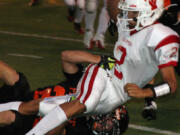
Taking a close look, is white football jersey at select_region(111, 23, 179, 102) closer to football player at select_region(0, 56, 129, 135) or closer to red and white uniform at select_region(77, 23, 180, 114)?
red and white uniform at select_region(77, 23, 180, 114)

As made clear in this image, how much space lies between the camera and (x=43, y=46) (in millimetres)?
8570

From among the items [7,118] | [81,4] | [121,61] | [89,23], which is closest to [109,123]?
[121,61]

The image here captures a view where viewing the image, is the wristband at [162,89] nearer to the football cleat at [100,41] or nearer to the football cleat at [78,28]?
the football cleat at [100,41]

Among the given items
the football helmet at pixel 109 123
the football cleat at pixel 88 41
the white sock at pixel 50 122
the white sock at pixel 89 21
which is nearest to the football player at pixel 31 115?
the football helmet at pixel 109 123

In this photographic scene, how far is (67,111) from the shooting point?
3.95 m

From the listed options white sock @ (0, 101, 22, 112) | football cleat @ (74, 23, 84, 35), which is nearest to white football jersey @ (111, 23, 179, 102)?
white sock @ (0, 101, 22, 112)

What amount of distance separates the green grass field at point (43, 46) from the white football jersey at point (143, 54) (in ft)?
2.91

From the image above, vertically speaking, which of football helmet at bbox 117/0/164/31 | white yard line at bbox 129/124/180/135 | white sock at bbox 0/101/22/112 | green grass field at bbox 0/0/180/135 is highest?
football helmet at bbox 117/0/164/31

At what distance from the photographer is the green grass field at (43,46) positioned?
5.45 meters

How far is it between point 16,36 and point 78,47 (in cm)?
136

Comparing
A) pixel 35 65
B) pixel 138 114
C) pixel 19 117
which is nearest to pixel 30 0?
pixel 35 65

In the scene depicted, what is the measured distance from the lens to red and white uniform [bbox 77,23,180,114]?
3.96 meters

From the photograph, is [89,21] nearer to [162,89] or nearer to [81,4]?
[81,4]

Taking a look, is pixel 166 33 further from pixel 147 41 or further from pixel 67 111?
pixel 67 111
